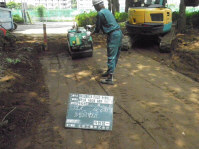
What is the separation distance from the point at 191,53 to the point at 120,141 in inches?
213

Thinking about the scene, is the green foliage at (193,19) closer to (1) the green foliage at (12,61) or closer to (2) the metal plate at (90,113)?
(1) the green foliage at (12,61)

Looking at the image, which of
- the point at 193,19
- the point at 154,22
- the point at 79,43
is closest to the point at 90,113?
the point at 79,43

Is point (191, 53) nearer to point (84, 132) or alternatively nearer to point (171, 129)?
point (171, 129)

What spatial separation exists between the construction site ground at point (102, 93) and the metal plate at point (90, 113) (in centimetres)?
11

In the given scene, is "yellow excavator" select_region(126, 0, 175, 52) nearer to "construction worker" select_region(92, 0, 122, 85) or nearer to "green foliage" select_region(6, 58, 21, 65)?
"construction worker" select_region(92, 0, 122, 85)

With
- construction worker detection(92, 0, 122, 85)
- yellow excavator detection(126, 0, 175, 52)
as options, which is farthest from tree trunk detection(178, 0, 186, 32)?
construction worker detection(92, 0, 122, 85)

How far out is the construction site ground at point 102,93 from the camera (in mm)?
3066

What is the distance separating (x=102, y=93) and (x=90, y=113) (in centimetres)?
149

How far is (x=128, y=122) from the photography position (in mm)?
3555

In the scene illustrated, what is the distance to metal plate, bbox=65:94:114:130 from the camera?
10.8 feet

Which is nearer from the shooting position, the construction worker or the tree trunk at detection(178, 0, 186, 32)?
the construction worker

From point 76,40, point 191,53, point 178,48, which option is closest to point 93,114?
point 76,40

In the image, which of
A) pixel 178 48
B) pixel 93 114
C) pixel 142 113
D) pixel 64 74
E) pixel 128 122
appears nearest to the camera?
pixel 93 114

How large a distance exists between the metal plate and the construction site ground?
107 mm
